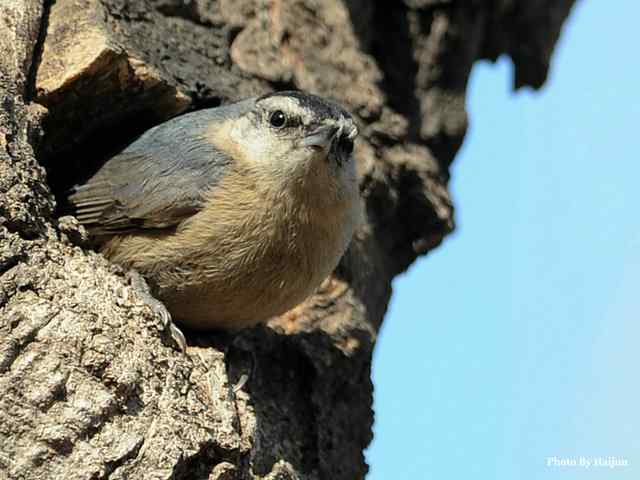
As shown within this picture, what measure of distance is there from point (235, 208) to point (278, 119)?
0.43 metres

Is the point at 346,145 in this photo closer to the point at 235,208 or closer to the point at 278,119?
the point at 278,119

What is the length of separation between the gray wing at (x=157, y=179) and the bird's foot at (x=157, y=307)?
229 mm

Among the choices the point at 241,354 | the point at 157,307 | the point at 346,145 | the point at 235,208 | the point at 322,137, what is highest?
the point at 346,145

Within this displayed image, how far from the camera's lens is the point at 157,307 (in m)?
4.01

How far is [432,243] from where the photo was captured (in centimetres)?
564

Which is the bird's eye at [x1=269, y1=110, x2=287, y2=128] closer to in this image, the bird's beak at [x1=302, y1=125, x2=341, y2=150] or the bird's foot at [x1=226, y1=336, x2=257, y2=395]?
the bird's beak at [x1=302, y1=125, x2=341, y2=150]

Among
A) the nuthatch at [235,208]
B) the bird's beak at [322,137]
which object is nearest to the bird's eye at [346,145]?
the nuthatch at [235,208]

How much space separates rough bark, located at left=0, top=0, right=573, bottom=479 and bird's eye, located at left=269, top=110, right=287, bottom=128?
48 centimetres

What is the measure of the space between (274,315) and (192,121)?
861 millimetres

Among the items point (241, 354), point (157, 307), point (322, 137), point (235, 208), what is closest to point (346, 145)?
point (322, 137)

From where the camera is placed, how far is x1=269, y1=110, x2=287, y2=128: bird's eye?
14.7ft

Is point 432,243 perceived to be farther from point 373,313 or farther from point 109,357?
point 109,357

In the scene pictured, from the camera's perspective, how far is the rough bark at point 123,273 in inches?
133

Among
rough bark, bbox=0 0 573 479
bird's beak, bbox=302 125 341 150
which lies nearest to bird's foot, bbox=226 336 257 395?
rough bark, bbox=0 0 573 479
